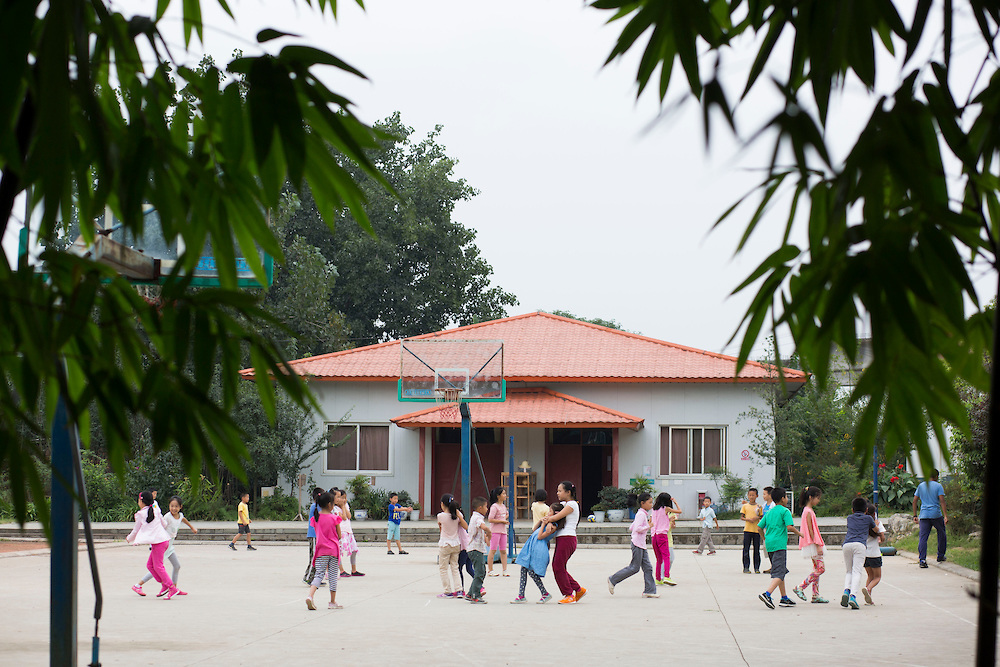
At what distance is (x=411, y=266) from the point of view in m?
52.3

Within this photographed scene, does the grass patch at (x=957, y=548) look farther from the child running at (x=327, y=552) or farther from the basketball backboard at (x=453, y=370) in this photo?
the child running at (x=327, y=552)

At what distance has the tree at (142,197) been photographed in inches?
74.0

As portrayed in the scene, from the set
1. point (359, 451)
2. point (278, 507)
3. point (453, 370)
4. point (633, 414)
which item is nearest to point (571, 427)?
point (633, 414)

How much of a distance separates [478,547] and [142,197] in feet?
40.3

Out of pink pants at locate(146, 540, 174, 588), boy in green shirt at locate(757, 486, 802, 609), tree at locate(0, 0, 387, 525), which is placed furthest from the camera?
pink pants at locate(146, 540, 174, 588)

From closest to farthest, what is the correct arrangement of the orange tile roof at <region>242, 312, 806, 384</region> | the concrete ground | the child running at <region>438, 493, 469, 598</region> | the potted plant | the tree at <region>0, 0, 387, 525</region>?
the tree at <region>0, 0, 387, 525</region> → the concrete ground → the child running at <region>438, 493, 469, 598</region> → the potted plant → the orange tile roof at <region>242, 312, 806, 384</region>

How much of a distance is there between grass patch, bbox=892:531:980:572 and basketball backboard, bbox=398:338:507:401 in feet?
32.4

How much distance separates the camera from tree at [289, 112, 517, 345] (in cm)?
5100

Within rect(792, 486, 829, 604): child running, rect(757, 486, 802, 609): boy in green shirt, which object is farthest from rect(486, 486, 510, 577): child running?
rect(792, 486, 829, 604): child running

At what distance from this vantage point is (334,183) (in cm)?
241

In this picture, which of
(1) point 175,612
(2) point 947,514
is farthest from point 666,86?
(2) point 947,514

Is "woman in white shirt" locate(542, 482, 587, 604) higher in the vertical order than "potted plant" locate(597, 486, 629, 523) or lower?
higher

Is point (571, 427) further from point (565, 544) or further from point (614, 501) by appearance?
point (565, 544)

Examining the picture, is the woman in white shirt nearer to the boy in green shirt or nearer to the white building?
the boy in green shirt
